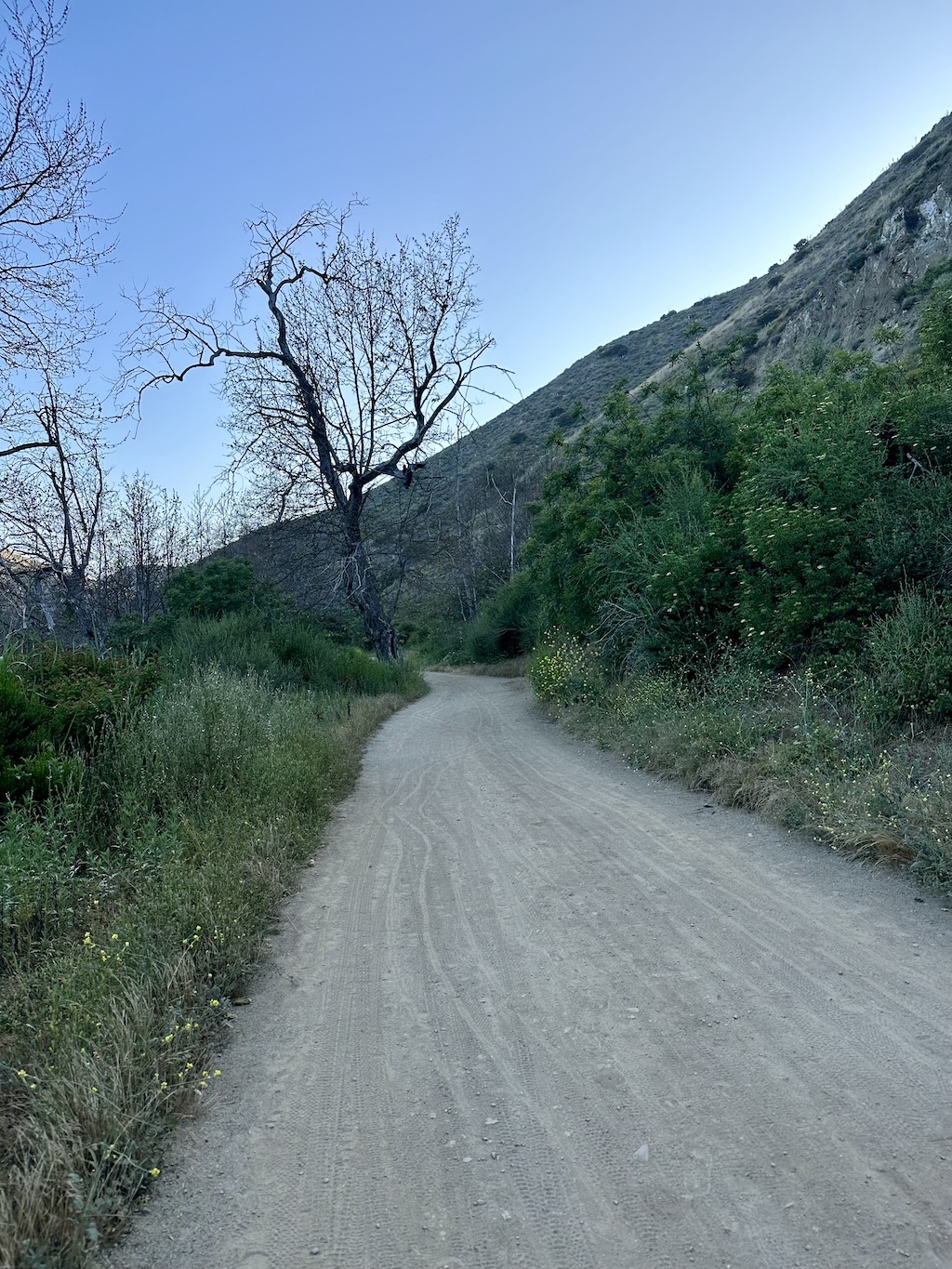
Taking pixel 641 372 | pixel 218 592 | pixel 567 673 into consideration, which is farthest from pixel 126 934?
pixel 641 372

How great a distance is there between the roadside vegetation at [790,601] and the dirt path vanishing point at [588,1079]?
3.31 ft

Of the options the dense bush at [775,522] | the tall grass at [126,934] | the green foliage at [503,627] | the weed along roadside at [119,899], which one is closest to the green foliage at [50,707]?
the weed along roadside at [119,899]

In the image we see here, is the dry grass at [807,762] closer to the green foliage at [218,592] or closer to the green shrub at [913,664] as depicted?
the green shrub at [913,664]

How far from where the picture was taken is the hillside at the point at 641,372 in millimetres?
22734

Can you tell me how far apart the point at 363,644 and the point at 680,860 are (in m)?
19.1

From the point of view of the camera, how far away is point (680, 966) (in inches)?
148

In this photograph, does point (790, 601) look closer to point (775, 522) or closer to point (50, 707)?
point (775, 522)

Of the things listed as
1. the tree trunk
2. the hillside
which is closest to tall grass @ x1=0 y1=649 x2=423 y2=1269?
the hillside

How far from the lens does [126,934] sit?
12.3ft

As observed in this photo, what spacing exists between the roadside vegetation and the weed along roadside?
3.99 metres

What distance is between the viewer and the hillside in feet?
74.6

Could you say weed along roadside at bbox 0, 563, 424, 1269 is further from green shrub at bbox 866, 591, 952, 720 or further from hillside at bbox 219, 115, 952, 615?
hillside at bbox 219, 115, 952, 615

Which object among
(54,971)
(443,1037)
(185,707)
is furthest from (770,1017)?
(185,707)

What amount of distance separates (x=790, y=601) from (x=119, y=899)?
711 cm
